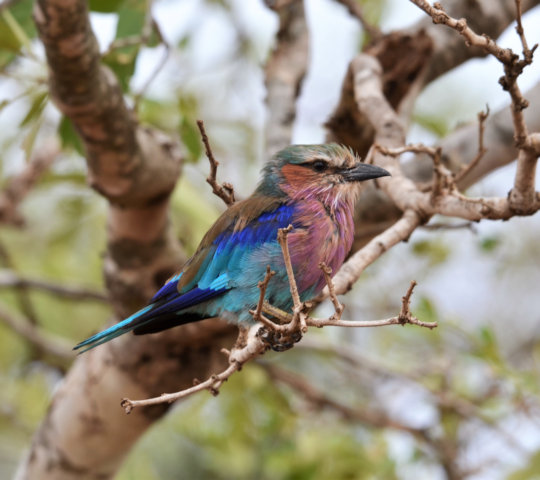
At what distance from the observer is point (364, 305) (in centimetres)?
677

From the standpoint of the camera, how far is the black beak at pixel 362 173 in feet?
10.0

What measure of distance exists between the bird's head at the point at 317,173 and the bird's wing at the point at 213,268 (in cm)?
13

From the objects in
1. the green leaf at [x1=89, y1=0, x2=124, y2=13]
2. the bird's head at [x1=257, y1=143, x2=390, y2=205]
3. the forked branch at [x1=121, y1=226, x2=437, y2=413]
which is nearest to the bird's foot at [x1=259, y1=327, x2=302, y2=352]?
the forked branch at [x1=121, y1=226, x2=437, y2=413]

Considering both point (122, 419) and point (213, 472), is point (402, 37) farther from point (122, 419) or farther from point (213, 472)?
point (213, 472)

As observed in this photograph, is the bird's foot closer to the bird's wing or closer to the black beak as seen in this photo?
the bird's wing

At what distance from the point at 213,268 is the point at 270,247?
25cm

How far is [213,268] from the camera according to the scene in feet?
9.84

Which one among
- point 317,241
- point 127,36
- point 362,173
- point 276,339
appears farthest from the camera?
point 127,36

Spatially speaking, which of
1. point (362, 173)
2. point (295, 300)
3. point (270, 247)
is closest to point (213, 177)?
point (270, 247)

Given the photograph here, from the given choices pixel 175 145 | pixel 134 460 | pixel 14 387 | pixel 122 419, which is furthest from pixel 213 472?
pixel 175 145

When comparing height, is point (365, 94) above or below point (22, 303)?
below

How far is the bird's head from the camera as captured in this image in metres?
3.08

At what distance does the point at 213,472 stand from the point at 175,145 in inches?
157

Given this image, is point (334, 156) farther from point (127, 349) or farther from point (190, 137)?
point (127, 349)
